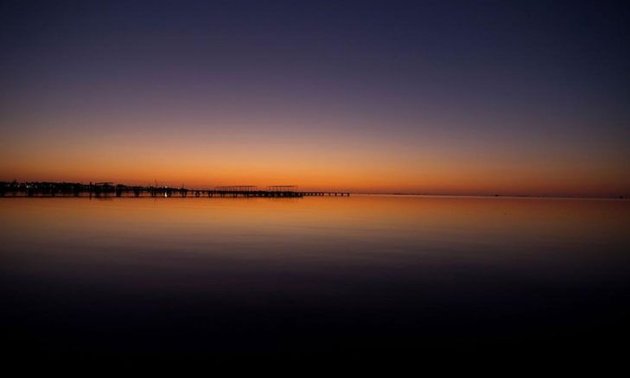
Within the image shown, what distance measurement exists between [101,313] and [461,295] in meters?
9.29

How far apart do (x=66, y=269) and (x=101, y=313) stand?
620cm

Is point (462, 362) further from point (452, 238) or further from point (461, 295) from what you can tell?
point (452, 238)

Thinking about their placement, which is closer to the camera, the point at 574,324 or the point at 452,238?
the point at 574,324

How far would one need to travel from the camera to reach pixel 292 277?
1443cm

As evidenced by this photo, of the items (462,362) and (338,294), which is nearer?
(462,362)

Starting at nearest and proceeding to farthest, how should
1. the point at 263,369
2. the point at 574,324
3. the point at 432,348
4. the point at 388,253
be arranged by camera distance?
the point at 263,369 < the point at 432,348 < the point at 574,324 < the point at 388,253

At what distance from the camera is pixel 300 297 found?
11766mm

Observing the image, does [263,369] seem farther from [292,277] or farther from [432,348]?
[292,277]

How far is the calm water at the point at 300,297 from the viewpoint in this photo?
8289mm

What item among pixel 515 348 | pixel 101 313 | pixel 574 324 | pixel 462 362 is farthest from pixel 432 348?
pixel 101 313

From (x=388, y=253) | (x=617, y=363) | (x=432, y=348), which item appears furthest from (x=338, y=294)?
(x=388, y=253)

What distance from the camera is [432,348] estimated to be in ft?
26.6

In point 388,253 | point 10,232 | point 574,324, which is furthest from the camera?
point 10,232

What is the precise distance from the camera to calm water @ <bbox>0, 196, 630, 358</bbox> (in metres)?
8.29
